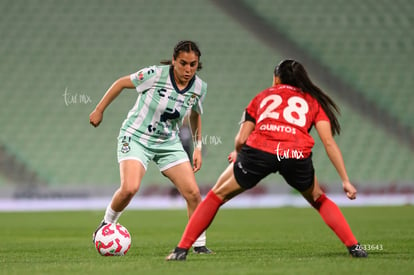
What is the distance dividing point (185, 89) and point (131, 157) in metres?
0.75

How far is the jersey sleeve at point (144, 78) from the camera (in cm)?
682

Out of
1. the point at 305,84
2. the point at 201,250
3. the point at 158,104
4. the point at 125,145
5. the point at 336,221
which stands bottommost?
the point at 201,250

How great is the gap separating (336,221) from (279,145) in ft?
2.48

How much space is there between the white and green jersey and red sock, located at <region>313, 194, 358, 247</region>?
159 centimetres

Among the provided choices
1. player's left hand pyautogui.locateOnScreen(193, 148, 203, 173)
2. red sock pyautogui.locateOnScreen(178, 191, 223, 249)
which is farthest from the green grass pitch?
player's left hand pyautogui.locateOnScreen(193, 148, 203, 173)

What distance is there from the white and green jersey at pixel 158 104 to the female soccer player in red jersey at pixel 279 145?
121 cm

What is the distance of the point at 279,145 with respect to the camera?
221 inches

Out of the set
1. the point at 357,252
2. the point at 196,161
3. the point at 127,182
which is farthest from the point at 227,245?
the point at 357,252

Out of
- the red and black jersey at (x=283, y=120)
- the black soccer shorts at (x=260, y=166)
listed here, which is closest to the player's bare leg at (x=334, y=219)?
the black soccer shorts at (x=260, y=166)

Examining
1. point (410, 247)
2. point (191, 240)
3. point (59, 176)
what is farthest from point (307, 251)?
point (59, 176)

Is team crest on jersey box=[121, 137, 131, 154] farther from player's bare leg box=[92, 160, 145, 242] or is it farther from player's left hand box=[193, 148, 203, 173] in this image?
player's left hand box=[193, 148, 203, 173]

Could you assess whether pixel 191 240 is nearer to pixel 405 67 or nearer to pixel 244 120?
pixel 244 120

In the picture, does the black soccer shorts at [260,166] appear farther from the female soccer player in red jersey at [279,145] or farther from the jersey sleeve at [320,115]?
the jersey sleeve at [320,115]

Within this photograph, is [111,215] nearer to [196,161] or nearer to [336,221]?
[196,161]
